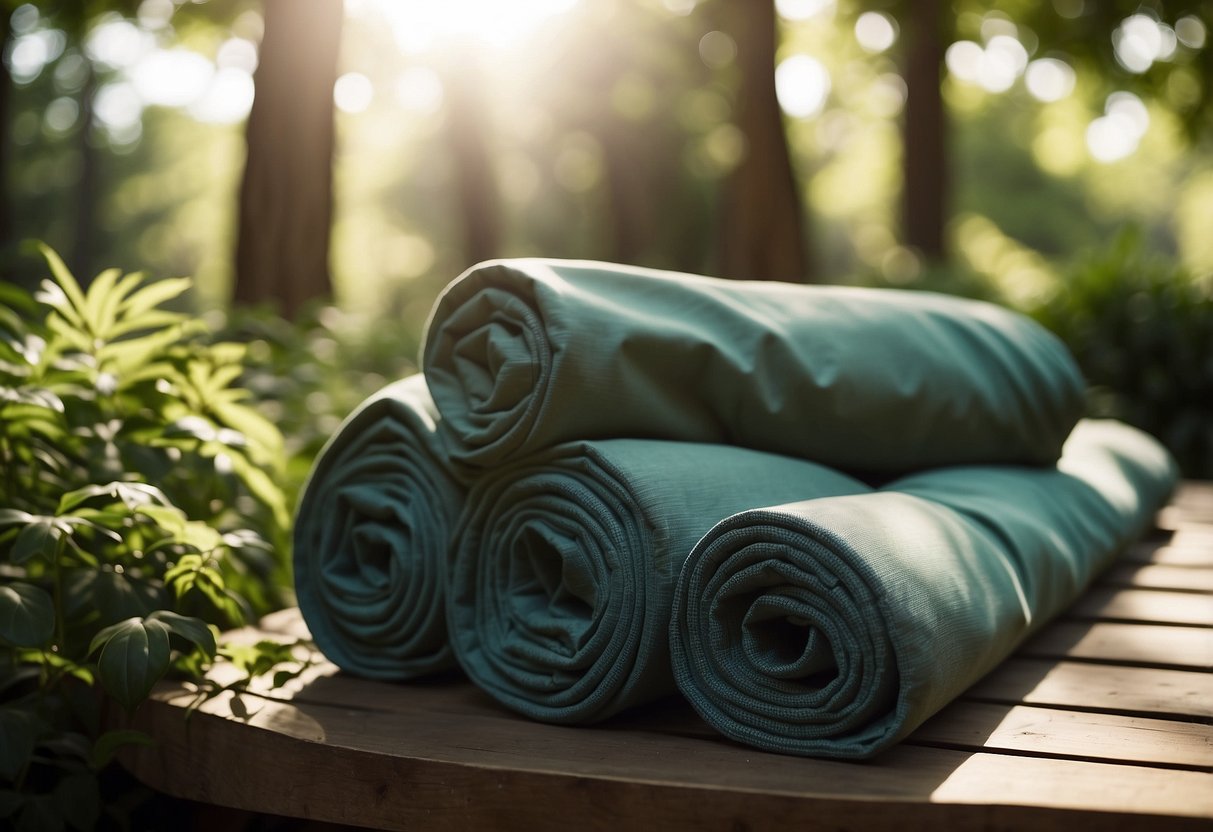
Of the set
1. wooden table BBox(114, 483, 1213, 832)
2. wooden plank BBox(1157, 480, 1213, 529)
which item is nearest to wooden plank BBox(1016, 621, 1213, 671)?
wooden table BBox(114, 483, 1213, 832)

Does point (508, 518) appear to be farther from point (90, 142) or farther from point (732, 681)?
point (90, 142)

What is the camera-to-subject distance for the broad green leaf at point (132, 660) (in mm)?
1546

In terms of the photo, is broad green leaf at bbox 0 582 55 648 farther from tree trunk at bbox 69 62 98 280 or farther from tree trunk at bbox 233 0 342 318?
tree trunk at bbox 69 62 98 280

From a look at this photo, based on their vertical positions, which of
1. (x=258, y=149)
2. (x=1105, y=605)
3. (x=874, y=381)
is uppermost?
(x=258, y=149)

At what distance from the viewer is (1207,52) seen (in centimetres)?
1012

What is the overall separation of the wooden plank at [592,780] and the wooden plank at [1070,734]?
0.04 metres

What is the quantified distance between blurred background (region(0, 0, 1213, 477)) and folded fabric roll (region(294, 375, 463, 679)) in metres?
0.96

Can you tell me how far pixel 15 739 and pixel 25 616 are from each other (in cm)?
18

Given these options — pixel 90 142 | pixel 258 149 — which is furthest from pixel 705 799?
pixel 90 142

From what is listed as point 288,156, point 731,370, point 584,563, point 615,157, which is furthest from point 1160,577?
point 615,157

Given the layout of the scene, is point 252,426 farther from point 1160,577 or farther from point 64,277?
point 1160,577

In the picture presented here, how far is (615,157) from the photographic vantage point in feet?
53.6

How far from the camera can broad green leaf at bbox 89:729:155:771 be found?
65.2 inches

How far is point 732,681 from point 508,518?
47 centimetres
